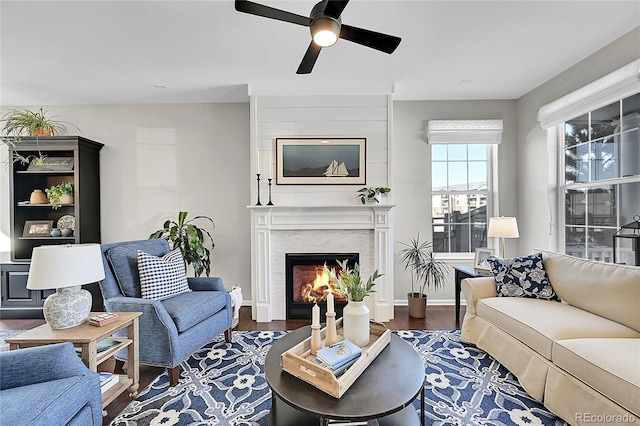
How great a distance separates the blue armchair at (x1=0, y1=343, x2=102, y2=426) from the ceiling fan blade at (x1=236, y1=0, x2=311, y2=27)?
74.6 inches

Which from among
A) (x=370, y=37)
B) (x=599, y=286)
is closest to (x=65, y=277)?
(x=370, y=37)

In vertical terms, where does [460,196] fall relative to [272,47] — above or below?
below

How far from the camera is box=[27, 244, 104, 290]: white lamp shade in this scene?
1.67m

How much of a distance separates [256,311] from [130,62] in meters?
2.81

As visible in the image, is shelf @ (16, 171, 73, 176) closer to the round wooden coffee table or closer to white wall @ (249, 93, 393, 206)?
white wall @ (249, 93, 393, 206)

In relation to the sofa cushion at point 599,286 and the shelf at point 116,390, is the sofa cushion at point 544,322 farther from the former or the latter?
the shelf at point 116,390

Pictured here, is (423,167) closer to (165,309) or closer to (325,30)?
(325,30)

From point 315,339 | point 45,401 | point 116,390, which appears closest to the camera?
point 45,401

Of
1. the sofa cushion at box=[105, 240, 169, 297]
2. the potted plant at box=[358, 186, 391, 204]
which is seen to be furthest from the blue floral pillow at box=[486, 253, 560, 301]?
the sofa cushion at box=[105, 240, 169, 297]

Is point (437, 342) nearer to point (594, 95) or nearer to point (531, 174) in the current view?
point (531, 174)

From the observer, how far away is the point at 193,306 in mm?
2309

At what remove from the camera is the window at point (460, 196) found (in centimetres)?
395

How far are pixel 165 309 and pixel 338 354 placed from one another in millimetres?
1402

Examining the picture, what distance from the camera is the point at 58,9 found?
2080mm
